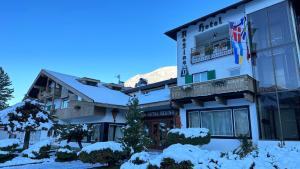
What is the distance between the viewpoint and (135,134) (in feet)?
51.8

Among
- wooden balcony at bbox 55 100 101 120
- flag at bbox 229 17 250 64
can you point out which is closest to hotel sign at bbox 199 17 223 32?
flag at bbox 229 17 250 64

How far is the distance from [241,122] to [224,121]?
4.36 ft

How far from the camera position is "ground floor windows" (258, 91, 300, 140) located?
14.9 m

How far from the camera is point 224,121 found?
18.1m

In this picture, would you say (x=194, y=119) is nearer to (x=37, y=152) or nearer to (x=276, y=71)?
(x=276, y=71)

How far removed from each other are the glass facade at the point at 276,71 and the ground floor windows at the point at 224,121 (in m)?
1.25

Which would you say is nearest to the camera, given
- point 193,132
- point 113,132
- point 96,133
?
point 193,132

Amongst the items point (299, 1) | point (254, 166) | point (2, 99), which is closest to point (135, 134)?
point (254, 166)

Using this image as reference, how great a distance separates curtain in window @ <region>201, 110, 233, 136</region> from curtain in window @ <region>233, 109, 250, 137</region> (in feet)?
1.51

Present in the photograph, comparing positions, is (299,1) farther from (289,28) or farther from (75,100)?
(75,100)

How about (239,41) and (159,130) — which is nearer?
(239,41)

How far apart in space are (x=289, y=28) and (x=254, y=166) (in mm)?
13246

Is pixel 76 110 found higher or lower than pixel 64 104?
lower

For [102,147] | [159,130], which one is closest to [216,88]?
[159,130]
